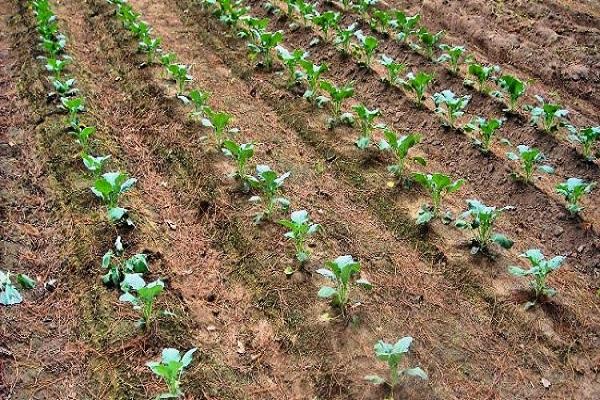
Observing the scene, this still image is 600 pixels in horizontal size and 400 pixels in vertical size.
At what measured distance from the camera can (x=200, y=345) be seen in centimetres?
435

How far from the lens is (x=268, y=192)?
216 inches

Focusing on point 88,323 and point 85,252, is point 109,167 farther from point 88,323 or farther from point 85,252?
point 88,323

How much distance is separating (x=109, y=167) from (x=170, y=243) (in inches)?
56.4

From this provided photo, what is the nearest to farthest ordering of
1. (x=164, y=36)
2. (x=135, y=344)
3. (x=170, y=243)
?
(x=135, y=344), (x=170, y=243), (x=164, y=36)

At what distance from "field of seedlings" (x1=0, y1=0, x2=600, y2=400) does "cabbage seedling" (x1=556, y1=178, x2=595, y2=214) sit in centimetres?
2

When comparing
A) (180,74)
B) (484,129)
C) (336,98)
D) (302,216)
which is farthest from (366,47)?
(302,216)

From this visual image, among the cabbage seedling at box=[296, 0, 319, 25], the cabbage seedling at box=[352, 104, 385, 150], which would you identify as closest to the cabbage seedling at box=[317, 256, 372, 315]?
the cabbage seedling at box=[352, 104, 385, 150]

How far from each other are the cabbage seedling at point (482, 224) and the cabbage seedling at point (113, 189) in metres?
2.93

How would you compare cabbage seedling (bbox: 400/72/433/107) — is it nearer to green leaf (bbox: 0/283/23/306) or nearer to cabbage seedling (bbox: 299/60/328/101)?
cabbage seedling (bbox: 299/60/328/101)

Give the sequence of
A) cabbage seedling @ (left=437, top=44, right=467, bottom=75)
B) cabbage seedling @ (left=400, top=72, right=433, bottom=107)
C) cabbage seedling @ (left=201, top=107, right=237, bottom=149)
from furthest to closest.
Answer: cabbage seedling @ (left=437, top=44, right=467, bottom=75) → cabbage seedling @ (left=400, top=72, right=433, bottom=107) → cabbage seedling @ (left=201, top=107, right=237, bottom=149)

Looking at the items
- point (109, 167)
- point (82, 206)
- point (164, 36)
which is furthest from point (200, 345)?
point (164, 36)

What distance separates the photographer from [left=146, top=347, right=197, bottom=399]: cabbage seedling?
375 cm

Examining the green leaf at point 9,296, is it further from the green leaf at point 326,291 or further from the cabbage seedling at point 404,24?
the cabbage seedling at point 404,24

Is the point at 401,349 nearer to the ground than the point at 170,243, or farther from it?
farther from it
